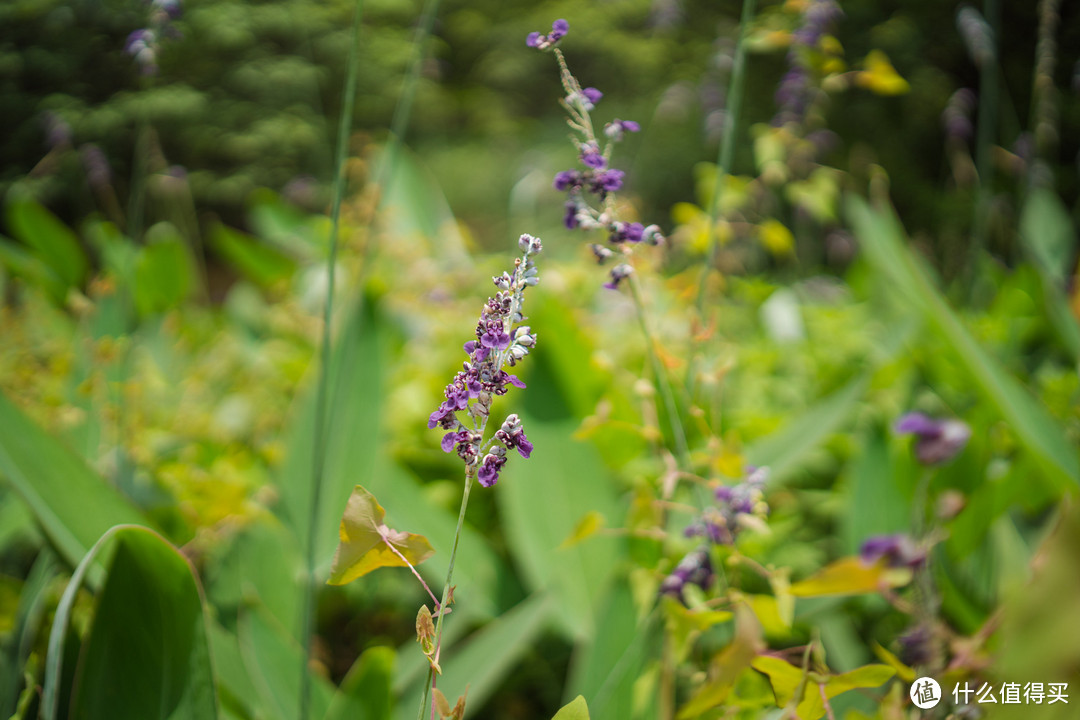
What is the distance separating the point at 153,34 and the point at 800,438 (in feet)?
2.81

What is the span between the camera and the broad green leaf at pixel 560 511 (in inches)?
29.7

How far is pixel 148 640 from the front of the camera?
0.44m

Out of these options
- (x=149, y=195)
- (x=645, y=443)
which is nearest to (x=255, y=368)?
(x=645, y=443)

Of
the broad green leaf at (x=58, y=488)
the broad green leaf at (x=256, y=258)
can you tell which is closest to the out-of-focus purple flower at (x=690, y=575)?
the broad green leaf at (x=58, y=488)

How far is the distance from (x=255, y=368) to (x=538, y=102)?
21.5 feet

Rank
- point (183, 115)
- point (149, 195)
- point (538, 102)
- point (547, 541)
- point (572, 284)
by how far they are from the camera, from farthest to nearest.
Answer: point (538, 102) → point (183, 115) → point (149, 195) → point (572, 284) → point (547, 541)

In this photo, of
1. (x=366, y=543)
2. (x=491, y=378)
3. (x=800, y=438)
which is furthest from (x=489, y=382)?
(x=800, y=438)

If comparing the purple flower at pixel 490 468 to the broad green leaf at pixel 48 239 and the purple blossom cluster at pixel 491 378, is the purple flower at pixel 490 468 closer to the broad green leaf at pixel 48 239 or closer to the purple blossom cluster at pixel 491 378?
the purple blossom cluster at pixel 491 378

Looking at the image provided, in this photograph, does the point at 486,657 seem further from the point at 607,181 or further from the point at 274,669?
the point at 607,181

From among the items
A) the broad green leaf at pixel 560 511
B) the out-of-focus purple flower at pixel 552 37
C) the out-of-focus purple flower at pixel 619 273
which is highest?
the out-of-focus purple flower at pixel 552 37

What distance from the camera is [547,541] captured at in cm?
81

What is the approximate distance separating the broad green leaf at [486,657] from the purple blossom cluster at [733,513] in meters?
0.21

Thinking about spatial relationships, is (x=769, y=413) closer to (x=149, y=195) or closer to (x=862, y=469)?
(x=862, y=469)

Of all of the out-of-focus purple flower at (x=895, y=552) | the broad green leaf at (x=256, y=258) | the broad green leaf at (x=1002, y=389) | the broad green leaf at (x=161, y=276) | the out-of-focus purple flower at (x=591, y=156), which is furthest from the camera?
the broad green leaf at (x=256, y=258)
